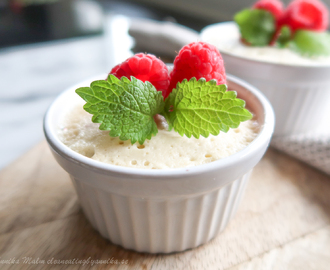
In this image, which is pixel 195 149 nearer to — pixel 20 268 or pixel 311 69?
pixel 20 268

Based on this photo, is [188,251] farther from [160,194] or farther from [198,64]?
[198,64]

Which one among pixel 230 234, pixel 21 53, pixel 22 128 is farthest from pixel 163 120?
pixel 21 53

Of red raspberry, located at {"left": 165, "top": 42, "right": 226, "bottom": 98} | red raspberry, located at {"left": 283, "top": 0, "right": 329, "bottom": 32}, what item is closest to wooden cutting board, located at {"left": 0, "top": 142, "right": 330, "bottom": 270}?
red raspberry, located at {"left": 165, "top": 42, "right": 226, "bottom": 98}

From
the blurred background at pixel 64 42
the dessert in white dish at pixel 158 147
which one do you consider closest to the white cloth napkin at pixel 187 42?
the blurred background at pixel 64 42

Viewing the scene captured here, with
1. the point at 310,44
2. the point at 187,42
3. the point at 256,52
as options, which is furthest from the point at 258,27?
the point at 187,42

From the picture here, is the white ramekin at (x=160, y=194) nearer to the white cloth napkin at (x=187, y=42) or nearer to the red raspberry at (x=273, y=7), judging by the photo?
the white cloth napkin at (x=187, y=42)

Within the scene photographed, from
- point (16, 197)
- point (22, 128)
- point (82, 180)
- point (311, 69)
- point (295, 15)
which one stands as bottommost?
point (22, 128)

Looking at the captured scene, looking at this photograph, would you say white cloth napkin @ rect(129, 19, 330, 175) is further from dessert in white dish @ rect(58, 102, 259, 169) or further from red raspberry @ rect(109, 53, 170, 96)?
dessert in white dish @ rect(58, 102, 259, 169)
